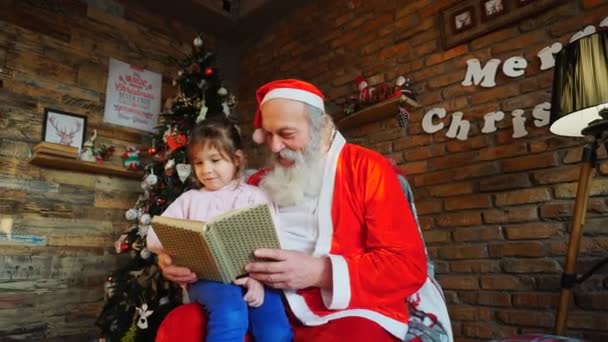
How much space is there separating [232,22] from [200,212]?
3.07 meters

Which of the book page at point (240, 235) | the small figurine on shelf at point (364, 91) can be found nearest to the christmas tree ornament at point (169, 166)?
the small figurine on shelf at point (364, 91)

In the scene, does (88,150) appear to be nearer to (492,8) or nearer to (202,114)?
(202,114)

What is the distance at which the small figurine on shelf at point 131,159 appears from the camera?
3315mm

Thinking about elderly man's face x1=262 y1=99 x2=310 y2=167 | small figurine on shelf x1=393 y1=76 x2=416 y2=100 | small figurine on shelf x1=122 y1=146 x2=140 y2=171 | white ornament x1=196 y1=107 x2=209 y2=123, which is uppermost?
small figurine on shelf x1=393 y1=76 x2=416 y2=100

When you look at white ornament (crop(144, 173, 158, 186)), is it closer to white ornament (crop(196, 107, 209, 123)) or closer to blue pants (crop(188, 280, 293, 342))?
white ornament (crop(196, 107, 209, 123))

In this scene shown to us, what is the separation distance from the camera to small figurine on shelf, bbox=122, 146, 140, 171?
3.32m

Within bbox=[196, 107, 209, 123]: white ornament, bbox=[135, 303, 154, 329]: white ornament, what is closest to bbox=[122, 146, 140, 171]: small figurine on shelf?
bbox=[196, 107, 209, 123]: white ornament

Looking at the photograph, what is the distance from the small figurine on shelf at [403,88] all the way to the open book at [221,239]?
1876 millimetres

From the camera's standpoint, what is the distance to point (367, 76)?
3.10 meters

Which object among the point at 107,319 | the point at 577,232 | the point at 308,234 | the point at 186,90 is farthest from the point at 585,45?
the point at 107,319

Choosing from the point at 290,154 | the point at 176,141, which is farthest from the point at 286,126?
the point at 176,141

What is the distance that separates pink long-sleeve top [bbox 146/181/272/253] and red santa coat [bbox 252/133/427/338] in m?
0.28

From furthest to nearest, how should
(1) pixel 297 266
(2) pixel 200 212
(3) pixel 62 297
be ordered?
(3) pixel 62 297 → (2) pixel 200 212 → (1) pixel 297 266

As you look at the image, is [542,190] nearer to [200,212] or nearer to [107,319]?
[200,212]
